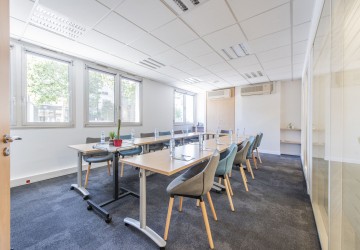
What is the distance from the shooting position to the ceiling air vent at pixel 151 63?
13.4 ft

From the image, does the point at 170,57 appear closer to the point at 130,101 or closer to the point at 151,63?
the point at 151,63

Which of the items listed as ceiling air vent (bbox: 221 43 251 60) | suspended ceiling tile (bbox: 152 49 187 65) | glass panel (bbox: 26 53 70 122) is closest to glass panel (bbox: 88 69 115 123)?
glass panel (bbox: 26 53 70 122)

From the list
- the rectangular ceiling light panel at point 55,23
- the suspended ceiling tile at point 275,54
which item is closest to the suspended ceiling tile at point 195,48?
the suspended ceiling tile at point 275,54

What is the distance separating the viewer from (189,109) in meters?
8.44

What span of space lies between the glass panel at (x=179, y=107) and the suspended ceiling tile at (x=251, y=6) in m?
5.29

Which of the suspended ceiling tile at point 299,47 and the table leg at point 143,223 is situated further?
the suspended ceiling tile at point 299,47

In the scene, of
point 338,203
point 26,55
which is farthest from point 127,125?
point 338,203

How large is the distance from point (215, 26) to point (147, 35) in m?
1.17

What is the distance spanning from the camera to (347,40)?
1.02m

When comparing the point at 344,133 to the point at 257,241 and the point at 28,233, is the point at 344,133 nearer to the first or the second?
the point at 257,241

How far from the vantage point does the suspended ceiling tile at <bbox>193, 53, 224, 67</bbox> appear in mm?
3750

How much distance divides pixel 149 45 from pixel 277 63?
3287 millimetres

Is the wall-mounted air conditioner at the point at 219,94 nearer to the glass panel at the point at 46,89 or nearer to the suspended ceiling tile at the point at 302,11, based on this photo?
the suspended ceiling tile at the point at 302,11

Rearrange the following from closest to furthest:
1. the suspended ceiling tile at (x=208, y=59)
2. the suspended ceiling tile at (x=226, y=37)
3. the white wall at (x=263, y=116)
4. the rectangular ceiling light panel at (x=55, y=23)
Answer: the rectangular ceiling light panel at (x=55, y=23) → the suspended ceiling tile at (x=226, y=37) → the suspended ceiling tile at (x=208, y=59) → the white wall at (x=263, y=116)
